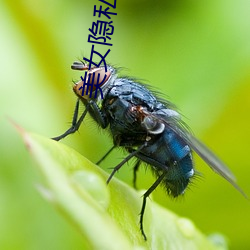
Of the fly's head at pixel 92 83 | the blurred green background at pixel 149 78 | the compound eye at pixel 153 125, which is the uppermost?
the fly's head at pixel 92 83

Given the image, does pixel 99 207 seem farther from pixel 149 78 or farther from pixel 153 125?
pixel 149 78

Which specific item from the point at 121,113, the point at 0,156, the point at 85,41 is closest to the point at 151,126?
the point at 121,113

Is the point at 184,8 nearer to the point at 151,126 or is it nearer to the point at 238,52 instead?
the point at 238,52

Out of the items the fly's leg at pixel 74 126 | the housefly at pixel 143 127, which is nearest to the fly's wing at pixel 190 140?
the housefly at pixel 143 127

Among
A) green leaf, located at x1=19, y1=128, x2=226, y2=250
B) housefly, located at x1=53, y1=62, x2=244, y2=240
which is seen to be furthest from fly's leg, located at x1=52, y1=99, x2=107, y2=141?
green leaf, located at x1=19, y1=128, x2=226, y2=250

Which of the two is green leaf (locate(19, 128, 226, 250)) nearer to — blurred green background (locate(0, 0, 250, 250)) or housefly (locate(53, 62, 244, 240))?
housefly (locate(53, 62, 244, 240))

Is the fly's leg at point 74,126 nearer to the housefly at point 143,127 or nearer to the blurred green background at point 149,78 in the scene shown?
the housefly at point 143,127
